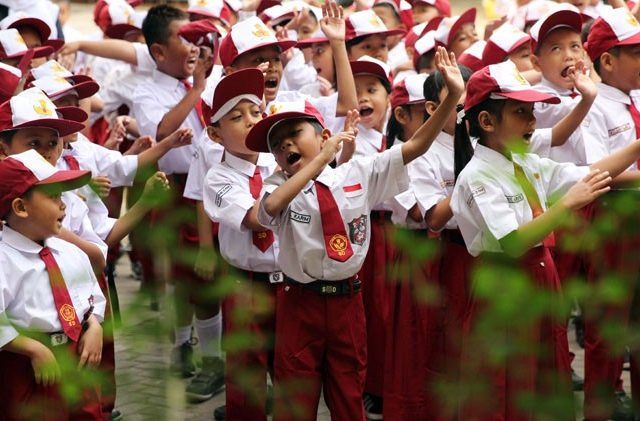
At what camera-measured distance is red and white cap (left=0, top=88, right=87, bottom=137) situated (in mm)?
4133

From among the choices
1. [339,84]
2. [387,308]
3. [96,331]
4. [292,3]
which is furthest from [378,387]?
[292,3]

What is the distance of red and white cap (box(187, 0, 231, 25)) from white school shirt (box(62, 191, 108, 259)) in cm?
246

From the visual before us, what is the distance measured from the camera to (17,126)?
412 centimetres

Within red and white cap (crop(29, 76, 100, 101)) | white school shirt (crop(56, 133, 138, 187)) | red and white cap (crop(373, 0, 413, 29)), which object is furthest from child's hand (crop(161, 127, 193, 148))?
red and white cap (crop(373, 0, 413, 29))

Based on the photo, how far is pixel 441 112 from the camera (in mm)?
3648

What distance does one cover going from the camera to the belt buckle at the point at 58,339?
11.6 feet

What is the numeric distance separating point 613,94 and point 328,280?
76.8 inches

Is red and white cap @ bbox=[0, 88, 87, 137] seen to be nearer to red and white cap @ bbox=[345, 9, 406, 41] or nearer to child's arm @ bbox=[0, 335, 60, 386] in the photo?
child's arm @ bbox=[0, 335, 60, 386]

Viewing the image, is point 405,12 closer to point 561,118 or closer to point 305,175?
point 561,118

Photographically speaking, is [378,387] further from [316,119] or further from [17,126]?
[17,126]

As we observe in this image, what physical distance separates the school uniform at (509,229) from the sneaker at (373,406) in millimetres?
1292

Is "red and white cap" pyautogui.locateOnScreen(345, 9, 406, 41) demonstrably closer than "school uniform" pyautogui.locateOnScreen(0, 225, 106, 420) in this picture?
No

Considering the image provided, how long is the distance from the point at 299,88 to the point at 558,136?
7.72ft

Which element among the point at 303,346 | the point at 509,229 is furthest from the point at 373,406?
the point at 509,229
